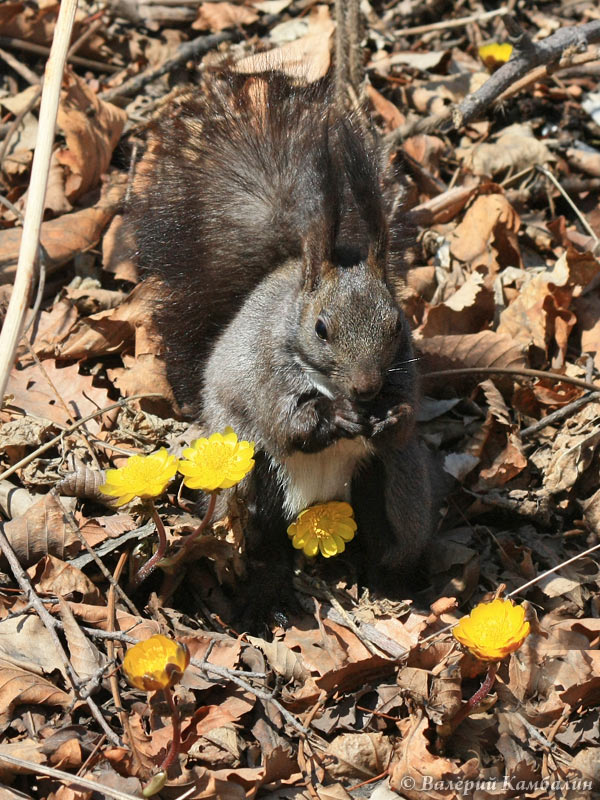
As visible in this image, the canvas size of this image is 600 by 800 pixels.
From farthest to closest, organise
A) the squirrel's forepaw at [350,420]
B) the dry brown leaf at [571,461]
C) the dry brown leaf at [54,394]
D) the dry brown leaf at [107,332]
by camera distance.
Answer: the dry brown leaf at [107,332] → the dry brown leaf at [571,461] → the dry brown leaf at [54,394] → the squirrel's forepaw at [350,420]

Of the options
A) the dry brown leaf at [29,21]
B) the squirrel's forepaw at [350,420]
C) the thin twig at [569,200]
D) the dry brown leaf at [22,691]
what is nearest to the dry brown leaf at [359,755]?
the dry brown leaf at [22,691]

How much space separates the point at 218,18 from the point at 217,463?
3322 mm

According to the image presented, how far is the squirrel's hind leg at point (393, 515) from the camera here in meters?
3.10

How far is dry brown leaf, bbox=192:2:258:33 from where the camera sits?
4887 millimetres

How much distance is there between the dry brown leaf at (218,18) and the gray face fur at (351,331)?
2757 millimetres

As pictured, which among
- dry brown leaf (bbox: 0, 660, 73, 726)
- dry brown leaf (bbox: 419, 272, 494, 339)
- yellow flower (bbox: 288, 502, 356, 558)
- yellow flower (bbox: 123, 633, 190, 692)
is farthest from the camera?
dry brown leaf (bbox: 419, 272, 494, 339)

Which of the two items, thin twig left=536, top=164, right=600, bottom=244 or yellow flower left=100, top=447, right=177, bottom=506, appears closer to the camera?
yellow flower left=100, top=447, right=177, bottom=506

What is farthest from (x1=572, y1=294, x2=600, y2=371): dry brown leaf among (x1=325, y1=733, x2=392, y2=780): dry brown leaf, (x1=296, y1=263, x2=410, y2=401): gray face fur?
(x1=325, y1=733, x2=392, y2=780): dry brown leaf

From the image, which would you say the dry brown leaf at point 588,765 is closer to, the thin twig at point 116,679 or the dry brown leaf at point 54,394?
the thin twig at point 116,679

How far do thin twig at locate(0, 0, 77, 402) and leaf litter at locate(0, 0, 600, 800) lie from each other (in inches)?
39.9

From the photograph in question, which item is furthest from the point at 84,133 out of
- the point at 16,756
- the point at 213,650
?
the point at 16,756

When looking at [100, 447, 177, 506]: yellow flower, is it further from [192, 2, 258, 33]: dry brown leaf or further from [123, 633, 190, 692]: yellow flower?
[192, 2, 258, 33]: dry brown leaf

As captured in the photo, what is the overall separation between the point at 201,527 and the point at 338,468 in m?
0.66

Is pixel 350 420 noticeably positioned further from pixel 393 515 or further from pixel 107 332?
pixel 107 332
